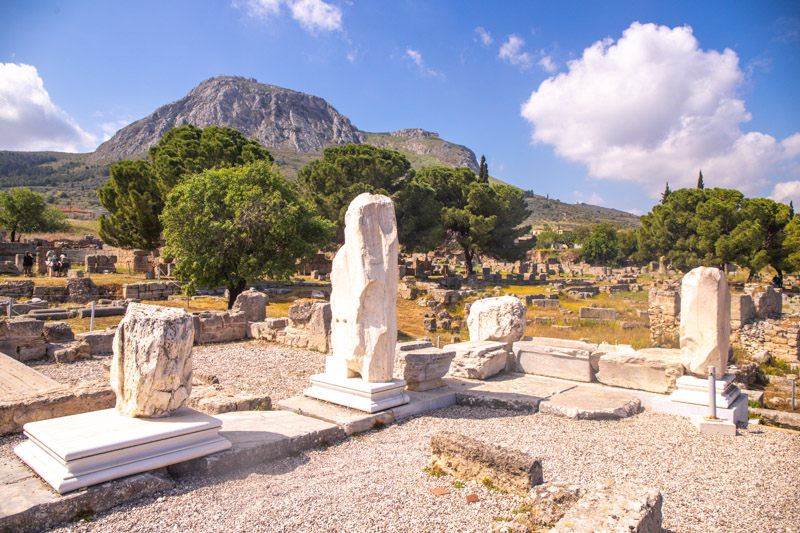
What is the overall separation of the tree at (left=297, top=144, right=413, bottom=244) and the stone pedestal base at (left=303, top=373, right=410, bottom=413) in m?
21.8

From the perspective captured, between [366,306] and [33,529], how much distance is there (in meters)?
3.42

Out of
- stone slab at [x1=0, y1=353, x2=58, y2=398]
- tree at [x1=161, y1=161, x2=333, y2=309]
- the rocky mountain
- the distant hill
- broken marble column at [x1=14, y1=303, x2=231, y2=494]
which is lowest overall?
stone slab at [x1=0, y1=353, x2=58, y2=398]

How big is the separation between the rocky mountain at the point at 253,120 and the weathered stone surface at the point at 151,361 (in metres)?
114

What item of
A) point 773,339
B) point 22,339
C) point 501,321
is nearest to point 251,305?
point 22,339

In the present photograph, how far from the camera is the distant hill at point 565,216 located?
379 ft

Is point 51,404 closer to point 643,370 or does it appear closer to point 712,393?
point 712,393

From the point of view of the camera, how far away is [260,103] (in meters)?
142

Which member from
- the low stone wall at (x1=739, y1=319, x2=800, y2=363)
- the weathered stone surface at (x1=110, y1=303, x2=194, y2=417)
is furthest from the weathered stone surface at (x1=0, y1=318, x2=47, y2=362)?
the low stone wall at (x1=739, y1=319, x2=800, y2=363)

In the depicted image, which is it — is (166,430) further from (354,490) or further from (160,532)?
(354,490)

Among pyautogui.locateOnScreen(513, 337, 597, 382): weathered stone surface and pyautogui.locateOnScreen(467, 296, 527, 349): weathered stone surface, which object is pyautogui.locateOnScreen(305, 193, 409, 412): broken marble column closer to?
pyautogui.locateOnScreen(513, 337, 597, 382): weathered stone surface

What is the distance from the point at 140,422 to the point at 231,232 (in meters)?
13.0

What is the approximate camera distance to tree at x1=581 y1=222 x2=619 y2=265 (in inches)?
2461

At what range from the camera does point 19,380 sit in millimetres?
6820

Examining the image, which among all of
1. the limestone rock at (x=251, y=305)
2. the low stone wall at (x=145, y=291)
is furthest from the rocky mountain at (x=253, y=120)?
the limestone rock at (x=251, y=305)
